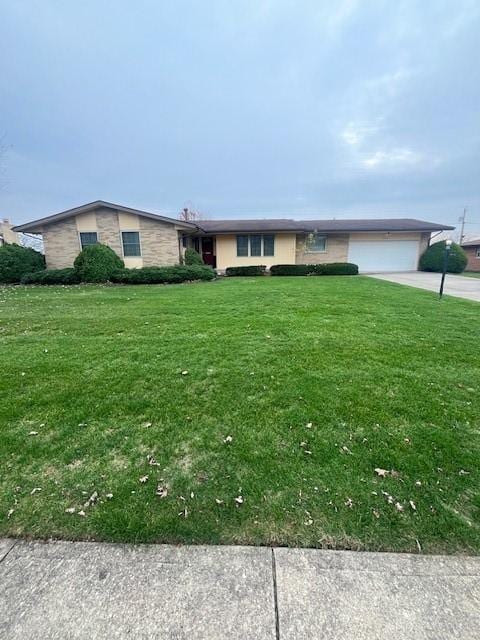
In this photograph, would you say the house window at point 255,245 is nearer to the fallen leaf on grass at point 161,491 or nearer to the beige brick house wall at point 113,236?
the beige brick house wall at point 113,236

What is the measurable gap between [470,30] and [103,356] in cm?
1634

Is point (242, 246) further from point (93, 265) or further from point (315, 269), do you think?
point (93, 265)

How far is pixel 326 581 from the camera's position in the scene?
1.55m

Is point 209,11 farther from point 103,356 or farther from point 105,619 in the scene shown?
point 105,619

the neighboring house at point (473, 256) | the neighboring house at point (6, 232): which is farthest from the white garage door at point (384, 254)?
the neighboring house at point (6, 232)

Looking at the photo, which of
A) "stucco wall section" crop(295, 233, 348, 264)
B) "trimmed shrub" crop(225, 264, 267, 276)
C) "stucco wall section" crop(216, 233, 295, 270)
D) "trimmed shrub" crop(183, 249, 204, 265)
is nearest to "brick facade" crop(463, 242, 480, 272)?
"stucco wall section" crop(295, 233, 348, 264)

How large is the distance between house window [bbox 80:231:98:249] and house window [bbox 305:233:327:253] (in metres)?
13.3

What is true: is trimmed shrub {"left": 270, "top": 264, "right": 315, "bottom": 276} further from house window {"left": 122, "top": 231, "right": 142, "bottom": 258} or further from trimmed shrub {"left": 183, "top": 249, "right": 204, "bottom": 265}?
house window {"left": 122, "top": 231, "right": 142, "bottom": 258}

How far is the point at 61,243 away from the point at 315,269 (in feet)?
47.6

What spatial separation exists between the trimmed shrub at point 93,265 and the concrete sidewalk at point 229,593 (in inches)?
546

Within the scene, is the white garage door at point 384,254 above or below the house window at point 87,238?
below

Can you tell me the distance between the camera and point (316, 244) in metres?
20.7

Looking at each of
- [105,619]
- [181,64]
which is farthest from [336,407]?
[181,64]

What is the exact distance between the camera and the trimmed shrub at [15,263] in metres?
14.4
